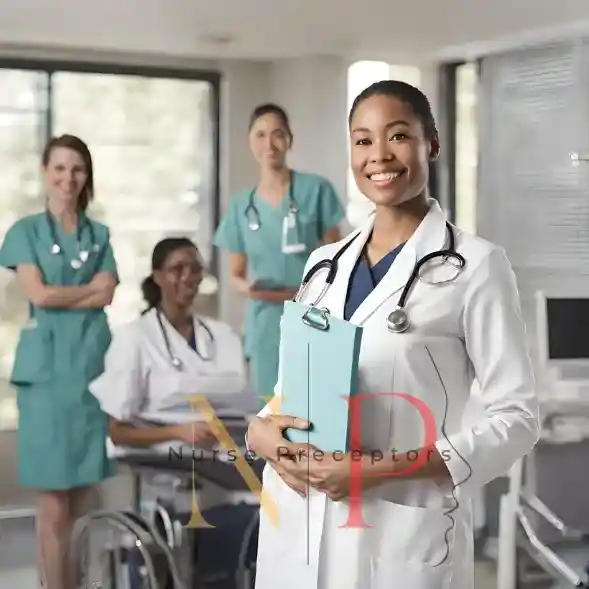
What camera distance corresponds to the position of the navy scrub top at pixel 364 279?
1.29 metres

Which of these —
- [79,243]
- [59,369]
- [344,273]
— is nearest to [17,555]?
[59,369]

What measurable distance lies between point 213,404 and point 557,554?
0.75m

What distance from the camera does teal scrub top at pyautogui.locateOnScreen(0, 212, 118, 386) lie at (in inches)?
63.9

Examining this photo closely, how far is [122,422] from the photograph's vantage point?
1.68 metres

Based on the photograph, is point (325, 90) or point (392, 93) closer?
point (392, 93)

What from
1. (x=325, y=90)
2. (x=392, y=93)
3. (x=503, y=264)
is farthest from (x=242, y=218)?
(x=503, y=264)

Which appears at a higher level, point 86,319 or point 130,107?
point 130,107

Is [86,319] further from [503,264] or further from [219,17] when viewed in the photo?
[503,264]

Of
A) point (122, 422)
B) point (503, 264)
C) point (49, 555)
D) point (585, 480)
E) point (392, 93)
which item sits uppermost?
point (392, 93)

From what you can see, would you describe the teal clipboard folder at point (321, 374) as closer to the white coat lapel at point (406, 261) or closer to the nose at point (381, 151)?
the white coat lapel at point (406, 261)

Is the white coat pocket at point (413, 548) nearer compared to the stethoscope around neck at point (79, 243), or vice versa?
the white coat pocket at point (413, 548)

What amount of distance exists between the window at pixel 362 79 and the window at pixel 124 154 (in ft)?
0.91

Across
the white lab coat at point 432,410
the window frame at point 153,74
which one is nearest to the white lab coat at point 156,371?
the window frame at point 153,74

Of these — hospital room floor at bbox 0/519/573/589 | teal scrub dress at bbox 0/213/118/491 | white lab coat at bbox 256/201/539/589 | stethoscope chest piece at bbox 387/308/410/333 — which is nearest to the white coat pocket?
white lab coat at bbox 256/201/539/589
